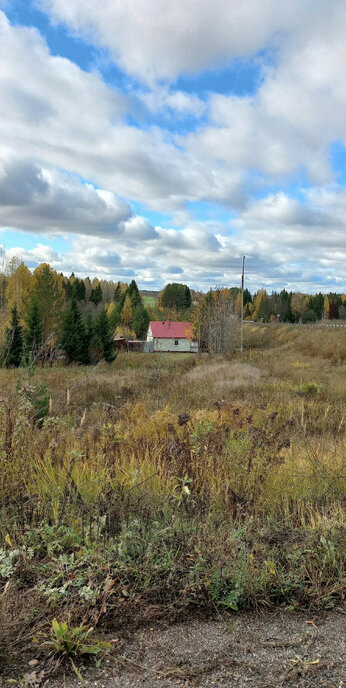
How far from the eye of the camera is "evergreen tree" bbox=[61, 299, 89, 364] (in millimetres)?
35875

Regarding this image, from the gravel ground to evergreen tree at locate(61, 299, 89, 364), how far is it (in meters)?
34.5

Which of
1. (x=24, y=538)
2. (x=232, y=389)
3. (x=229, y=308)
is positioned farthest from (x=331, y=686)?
(x=229, y=308)

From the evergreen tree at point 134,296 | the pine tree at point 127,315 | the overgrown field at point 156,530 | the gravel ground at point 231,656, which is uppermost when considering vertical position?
the evergreen tree at point 134,296

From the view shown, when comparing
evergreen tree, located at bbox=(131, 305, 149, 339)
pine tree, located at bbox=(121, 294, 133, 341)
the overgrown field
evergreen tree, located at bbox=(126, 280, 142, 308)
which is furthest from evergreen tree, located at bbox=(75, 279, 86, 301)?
the overgrown field

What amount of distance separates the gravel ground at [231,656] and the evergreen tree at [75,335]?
34524 millimetres

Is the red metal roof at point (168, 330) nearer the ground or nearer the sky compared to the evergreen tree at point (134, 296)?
nearer the ground

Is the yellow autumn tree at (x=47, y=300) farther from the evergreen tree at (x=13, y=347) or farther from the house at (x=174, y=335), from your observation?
the house at (x=174, y=335)

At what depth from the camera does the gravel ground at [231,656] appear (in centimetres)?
166

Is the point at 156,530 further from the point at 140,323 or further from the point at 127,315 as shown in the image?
the point at 127,315

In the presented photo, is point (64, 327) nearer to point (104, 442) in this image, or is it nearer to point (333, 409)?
point (333, 409)

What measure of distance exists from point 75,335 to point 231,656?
119ft

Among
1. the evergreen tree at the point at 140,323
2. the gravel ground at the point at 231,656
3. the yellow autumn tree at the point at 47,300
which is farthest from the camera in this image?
the evergreen tree at the point at 140,323

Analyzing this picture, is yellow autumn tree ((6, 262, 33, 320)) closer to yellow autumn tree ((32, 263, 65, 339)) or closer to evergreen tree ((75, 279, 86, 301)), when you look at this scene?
yellow autumn tree ((32, 263, 65, 339))

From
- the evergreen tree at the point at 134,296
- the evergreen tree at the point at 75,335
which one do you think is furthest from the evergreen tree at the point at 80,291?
the evergreen tree at the point at 75,335
